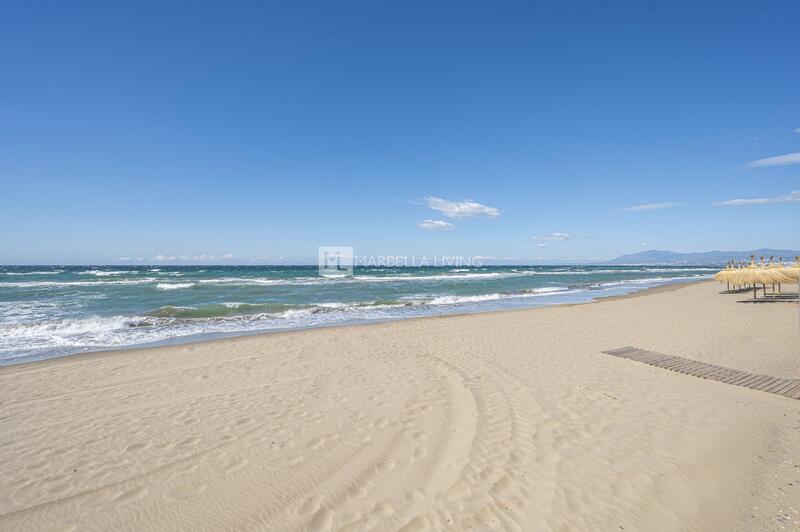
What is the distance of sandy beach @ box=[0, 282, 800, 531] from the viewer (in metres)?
3.21

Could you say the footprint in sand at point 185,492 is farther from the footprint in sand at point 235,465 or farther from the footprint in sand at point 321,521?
the footprint in sand at point 321,521

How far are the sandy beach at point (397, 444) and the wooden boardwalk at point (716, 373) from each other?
330 millimetres

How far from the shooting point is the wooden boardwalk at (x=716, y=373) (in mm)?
6019

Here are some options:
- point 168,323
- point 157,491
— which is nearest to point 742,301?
point 157,491

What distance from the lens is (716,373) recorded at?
6852mm

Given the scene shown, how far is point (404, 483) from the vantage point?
3586 millimetres

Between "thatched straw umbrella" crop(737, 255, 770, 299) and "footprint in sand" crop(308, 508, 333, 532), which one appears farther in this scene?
"thatched straw umbrella" crop(737, 255, 770, 299)

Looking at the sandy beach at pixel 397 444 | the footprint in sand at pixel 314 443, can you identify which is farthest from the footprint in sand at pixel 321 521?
the footprint in sand at pixel 314 443

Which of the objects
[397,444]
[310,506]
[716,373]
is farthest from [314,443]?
[716,373]

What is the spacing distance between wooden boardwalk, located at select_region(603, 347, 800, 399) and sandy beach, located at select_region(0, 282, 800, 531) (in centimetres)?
33

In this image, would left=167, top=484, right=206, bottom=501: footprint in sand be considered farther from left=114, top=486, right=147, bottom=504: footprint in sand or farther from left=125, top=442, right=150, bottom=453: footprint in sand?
left=125, top=442, right=150, bottom=453: footprint in sand

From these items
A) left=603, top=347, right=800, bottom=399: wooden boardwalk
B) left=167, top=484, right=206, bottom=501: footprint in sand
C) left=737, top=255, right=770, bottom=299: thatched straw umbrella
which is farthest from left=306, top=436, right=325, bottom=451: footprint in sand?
left=737, top=255, right=770, bottom=299: thatched straw umbrella

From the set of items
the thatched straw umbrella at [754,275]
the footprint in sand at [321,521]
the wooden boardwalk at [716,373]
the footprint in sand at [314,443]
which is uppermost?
the thatched straw umbrella at [754,275]

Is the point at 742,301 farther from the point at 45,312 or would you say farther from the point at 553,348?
the point at 45,312
